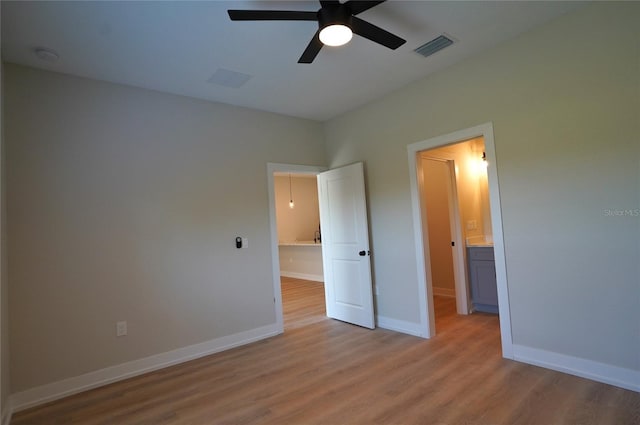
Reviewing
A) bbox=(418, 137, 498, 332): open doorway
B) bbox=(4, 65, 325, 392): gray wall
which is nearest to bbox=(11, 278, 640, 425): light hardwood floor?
bbox=(4, 65, 325, 392): gray wall

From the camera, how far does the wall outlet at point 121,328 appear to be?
3117mm

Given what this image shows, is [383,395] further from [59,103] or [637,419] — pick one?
[59,103]

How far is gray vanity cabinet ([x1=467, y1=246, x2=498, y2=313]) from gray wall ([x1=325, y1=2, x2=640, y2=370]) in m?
1.46

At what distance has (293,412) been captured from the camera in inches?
93.2

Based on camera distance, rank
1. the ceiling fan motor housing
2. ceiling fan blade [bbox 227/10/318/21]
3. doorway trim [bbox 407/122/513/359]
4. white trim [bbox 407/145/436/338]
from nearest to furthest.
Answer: ceiling fan blade [bbox 227/10/318/21] < the ceiling fan motor housing < doorway trim [bbox 407/122/513/359] < white trim [bbox 407/145/436/338]

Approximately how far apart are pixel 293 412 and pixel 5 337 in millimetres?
2265

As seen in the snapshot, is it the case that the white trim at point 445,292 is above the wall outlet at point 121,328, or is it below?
below

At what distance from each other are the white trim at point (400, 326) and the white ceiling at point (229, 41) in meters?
2.76

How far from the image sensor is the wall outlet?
312 centimetres

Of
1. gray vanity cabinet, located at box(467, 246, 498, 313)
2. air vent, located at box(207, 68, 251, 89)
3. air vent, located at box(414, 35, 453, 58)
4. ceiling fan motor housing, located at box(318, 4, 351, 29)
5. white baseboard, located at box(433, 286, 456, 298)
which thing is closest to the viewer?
ceiling fan motor housing, located at box(318, 4, 351, 29)

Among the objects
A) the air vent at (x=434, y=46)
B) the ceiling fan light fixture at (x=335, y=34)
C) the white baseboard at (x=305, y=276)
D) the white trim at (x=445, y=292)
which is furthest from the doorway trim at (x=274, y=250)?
the white baseboard at (x=305, y=276)

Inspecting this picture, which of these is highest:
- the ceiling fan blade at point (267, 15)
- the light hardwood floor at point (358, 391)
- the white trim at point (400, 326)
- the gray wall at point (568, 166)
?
the ceiling fan blade at point (267, 15)

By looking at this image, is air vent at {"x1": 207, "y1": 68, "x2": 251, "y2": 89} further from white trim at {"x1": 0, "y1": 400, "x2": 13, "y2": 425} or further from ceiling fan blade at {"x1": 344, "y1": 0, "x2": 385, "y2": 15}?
white trim at {"x1": 0, "y1": 400, "x2": 13, "y2": 425}

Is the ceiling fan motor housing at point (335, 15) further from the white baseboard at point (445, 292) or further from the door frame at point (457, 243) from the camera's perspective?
the white baseboard at point (445, 292)
